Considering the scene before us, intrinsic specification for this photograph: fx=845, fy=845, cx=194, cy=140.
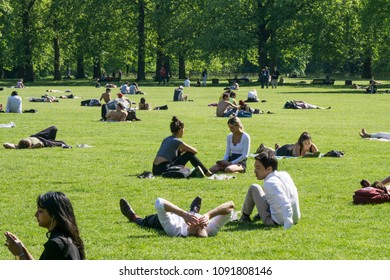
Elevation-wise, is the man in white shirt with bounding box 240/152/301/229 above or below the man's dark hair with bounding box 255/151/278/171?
below

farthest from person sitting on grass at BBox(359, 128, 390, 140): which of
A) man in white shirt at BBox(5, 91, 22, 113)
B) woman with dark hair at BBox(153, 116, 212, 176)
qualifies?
man in white shirt at BBox(5, 91, 22, 113)

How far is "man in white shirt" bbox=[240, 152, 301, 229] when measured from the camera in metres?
12.0

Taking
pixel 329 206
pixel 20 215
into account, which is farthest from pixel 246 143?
pixel 20 215

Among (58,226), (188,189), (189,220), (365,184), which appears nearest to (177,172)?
(188,189)

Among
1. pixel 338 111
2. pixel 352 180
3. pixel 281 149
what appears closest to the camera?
pixel 352 180

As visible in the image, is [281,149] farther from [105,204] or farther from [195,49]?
[195,49]

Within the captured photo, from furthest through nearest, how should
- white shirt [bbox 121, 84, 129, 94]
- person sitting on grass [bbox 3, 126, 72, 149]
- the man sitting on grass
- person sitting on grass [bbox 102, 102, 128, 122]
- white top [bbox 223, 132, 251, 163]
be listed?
white shirt [bbox 121, 84, 129, 94]
the man sitting on grass
person sitting on grass [bbox 102, 102, 128, 122]
person sitting on grass [bbox 3, 126, 72, 149]
white top [bbox 223, 132, 251, 163]

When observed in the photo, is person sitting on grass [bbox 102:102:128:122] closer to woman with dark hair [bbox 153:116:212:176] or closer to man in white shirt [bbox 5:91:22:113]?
man in white shirt [bbox 5:91:22:113]

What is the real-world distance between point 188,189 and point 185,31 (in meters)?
69.6

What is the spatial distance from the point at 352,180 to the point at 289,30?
2696 inches

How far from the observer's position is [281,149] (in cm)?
2112

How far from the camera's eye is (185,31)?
8450 cm

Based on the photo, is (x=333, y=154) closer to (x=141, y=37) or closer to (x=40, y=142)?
(x=40, y=142)

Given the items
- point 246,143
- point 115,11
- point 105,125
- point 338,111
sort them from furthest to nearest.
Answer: point 115,11 < point 338,111 < point 105,125 < point 246,143
